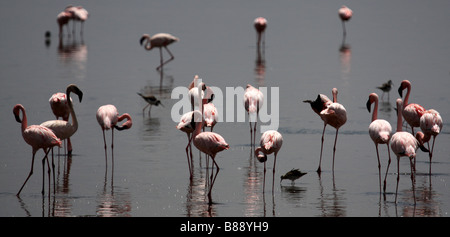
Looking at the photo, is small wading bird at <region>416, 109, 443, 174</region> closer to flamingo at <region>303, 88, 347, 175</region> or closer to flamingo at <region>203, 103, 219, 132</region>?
flamingo at <region>303, 88, 347, 175</region>

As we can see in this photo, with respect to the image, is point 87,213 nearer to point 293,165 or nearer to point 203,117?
point 203,117

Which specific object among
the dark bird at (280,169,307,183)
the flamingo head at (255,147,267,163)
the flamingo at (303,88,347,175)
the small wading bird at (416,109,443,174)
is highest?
the flamingo at (303,88,347,175)

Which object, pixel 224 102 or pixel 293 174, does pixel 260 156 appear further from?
pixel 224 102

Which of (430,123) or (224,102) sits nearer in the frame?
(430,123)

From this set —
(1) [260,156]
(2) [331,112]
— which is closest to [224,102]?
(2) [331,112]

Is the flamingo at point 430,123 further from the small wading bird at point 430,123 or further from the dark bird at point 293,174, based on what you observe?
the dark bird at point 293,174

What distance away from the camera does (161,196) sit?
9195 mm

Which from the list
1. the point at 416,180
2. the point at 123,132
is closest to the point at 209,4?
the point at 123,132

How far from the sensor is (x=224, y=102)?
52.0ft

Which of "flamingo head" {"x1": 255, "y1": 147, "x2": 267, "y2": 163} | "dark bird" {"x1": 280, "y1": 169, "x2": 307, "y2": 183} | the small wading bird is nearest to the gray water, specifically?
"dark bird" {"x1": 280, "y1": 169, "x2": 307, "y2": 183}

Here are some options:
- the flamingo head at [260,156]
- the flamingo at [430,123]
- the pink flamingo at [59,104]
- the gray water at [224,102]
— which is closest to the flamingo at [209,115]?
the gray water at [224,102]

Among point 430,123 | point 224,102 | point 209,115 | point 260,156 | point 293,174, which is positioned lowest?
point 293,174

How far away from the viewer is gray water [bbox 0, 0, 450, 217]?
8961mm
